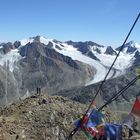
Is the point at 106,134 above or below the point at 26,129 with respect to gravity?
above

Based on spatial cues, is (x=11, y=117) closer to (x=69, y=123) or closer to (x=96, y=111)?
(x=69, y=123)

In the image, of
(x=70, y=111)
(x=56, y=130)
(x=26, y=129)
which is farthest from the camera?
(x=70, y=111)

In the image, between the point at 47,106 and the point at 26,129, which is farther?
the point at 47,106

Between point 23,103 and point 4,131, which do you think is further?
point 23,103

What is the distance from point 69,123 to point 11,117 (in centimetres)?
720

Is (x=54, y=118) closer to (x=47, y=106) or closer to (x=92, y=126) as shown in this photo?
(x=47, y=106)

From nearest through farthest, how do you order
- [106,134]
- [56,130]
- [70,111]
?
[106,134] → [56,130] → [70,111]

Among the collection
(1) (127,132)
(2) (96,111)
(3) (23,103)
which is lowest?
(1) (127,132)

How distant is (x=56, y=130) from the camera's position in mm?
44375

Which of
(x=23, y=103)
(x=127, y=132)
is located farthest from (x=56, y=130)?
(x=127, y=132)

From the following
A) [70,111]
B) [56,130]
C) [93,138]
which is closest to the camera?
[93,138]

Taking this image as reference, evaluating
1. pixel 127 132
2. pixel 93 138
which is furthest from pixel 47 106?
pixel 93 138

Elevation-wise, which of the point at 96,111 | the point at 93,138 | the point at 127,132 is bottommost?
the point at 127,132

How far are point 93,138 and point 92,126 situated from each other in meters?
1.76
